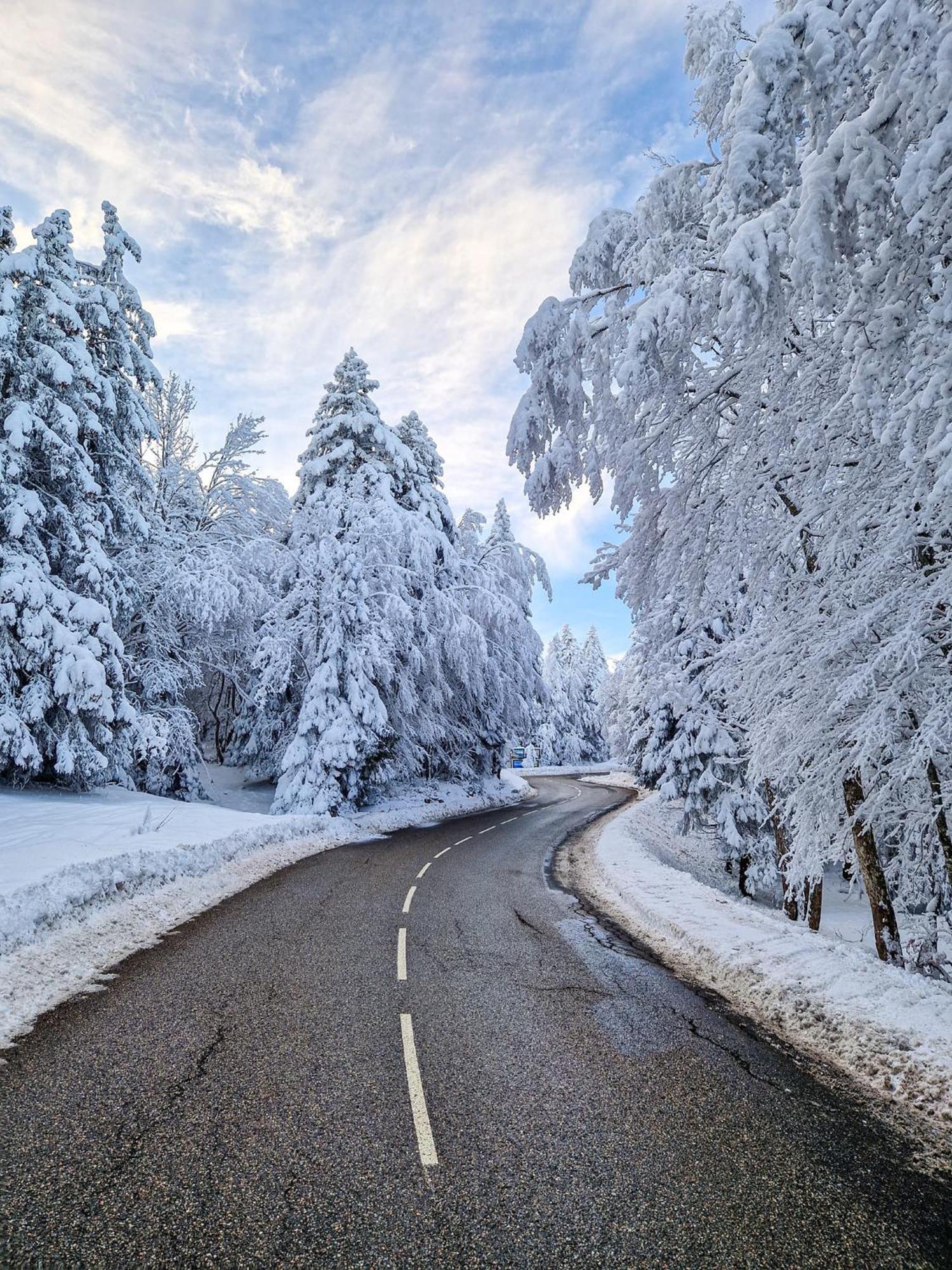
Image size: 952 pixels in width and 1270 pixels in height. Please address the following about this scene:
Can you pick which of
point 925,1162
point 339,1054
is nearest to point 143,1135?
point 339,1054

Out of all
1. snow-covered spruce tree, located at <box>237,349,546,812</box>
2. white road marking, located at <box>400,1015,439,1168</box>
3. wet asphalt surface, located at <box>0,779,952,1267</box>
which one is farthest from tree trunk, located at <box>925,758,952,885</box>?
snow-covered spruce tree, located at <box>237,349,546,812</box>

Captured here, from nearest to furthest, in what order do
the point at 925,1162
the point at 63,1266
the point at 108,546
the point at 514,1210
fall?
the point at 63,1266, the point at 514,1210, the point at 925,1162, the point at 108,546

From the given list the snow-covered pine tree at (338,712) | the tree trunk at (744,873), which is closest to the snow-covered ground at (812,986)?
the tree trunk at (744,873)

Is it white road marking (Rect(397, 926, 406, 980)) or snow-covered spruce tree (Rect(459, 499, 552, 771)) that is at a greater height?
snow-covered spruce tree (Rect(459, 499, 552, 771))

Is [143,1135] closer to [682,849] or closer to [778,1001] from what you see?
[778,1001]

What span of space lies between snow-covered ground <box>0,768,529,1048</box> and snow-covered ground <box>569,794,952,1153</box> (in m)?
6.57

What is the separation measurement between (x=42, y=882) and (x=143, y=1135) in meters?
5.67

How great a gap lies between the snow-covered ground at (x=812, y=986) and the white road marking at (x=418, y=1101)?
322cm

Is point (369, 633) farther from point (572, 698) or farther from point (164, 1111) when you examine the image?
point (572, 698)

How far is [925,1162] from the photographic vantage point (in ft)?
11.9

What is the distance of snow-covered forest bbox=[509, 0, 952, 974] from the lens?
338cm

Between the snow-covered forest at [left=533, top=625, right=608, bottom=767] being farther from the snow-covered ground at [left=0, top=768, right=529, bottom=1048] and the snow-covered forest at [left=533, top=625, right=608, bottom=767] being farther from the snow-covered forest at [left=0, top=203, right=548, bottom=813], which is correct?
the snow-covered ground at [left=0, top=768, right=529, bottom=1048]

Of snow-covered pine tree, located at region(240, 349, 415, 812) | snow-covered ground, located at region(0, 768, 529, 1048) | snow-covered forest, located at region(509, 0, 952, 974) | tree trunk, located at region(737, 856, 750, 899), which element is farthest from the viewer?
snow-covered pine tree, located at region(240, 349, 415, 812)

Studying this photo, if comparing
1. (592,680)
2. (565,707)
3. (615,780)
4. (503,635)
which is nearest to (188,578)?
(503,635)
